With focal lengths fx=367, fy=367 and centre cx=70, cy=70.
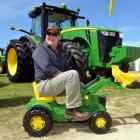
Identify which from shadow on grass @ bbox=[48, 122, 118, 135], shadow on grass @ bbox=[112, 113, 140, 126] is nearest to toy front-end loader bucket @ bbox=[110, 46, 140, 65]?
shadow on grass @ bbox=[112, 113, 140, 126]

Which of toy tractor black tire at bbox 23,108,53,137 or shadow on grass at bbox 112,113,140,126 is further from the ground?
toy tractor black tire at bbox 23,108,53,137

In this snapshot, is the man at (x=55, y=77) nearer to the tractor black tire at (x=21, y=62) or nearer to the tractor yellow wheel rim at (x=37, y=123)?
the tractor yellow wheel rim at (x=37, y=123)

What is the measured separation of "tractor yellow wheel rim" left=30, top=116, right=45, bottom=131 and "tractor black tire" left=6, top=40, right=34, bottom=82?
24.4ft

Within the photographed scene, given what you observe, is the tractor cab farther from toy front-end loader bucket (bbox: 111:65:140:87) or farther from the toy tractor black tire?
the toy tractor black tire

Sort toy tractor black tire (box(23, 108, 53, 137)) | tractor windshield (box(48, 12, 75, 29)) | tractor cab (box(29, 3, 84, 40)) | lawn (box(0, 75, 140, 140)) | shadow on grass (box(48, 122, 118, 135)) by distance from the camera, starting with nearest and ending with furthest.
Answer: toy tractor black tire (box(23, 108, 53, 137)), shadow on grass (box(48, 122, 118, 135)), lawn (box(0, 75, 140, 140)), tractor cab (box(29, 3, 84, 40)), tractor windshield (box(48, 12, 75, 29))

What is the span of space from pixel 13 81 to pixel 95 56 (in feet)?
12.6

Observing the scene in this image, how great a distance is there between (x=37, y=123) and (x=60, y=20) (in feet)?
25.8

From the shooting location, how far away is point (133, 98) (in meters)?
8.90

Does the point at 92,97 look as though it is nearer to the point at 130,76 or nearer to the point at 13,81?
the point at 130,76

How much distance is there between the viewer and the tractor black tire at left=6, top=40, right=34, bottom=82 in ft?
42.7

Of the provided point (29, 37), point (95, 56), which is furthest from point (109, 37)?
point (29, 37)

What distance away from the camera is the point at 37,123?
5.68 metres

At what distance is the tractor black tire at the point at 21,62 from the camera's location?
13.0 m

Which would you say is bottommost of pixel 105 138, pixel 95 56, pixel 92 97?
pixel 105 138
